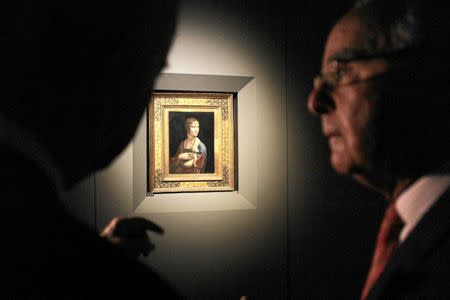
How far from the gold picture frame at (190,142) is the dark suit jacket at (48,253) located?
3.14 feet

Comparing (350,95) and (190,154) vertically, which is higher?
(350,95)

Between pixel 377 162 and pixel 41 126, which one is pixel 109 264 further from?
pixel 377 162

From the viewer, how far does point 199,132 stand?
1485 millimetres

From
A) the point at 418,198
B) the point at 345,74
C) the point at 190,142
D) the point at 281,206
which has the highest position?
the point at 345,74

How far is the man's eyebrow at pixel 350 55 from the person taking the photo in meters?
0.77

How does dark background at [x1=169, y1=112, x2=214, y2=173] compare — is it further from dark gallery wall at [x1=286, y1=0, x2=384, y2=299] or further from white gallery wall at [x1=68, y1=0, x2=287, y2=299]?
dark gallery wall at [x1=286, y1=0, x2=384, y2=299]

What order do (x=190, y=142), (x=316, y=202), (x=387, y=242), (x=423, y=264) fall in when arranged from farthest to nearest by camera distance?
(x=316, y=202), (x=190, y=142), (x=387, y=242), (x=423, y=264)

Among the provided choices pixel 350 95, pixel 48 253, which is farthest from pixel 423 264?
pixel 48 253

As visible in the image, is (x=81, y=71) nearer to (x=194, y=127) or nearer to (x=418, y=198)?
(x=418, y=198)

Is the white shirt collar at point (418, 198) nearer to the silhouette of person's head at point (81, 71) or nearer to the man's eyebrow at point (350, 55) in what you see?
the man's eyebrow at point (350, 55)

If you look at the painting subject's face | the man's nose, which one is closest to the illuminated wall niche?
the painting subject's face

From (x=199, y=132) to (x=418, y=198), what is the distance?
878 mm

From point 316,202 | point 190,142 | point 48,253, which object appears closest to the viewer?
point 48,253

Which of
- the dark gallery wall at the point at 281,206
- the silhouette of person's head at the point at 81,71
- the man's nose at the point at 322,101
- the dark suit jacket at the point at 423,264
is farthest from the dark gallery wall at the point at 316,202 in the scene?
the silhouette of person's head at the point at 81,71
